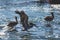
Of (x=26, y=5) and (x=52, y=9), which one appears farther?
(x=26, y=5)

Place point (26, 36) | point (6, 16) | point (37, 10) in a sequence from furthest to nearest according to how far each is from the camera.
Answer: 1. point (37, 10)
2. point (6, 16)
3. point (26, 36)

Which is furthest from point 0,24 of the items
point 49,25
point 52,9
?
point 52,9

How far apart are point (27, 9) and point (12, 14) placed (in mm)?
1935

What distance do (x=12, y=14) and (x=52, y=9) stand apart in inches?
116

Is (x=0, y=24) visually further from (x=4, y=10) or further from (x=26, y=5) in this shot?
(x=26, y=5)

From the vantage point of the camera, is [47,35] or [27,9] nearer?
[47,35]

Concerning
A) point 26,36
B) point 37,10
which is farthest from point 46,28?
point 37,10

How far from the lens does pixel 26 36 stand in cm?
1333

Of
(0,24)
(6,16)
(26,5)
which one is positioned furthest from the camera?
(26,5)

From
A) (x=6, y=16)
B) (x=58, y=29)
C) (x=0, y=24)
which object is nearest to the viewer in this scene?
(x=58, y=29)

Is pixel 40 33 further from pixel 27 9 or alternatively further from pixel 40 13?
pixel 27 9

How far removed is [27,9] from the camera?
20.9 metres

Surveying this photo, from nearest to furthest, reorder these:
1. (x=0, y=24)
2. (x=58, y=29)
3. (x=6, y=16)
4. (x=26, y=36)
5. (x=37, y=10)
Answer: (x=26, y=36), (x=58, y=29), (x=0, y=24), (x=6, y=16), (x=37, y=10)

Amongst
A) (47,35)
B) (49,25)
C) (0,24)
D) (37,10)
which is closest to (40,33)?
(47,35)
